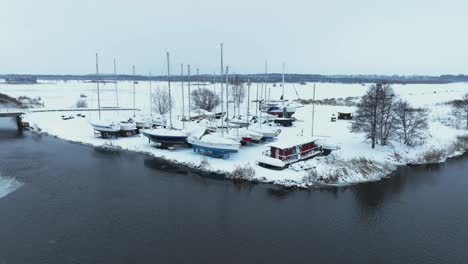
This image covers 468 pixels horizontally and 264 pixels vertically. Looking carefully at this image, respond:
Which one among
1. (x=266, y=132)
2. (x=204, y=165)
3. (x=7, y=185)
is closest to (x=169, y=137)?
(x=204, y=165)

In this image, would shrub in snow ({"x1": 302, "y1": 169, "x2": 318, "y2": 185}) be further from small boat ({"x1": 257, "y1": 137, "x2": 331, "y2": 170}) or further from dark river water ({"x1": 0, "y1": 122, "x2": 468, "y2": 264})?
small boat ({"x1": 257, "y1": 137, "x2": 331, "y2": 170})

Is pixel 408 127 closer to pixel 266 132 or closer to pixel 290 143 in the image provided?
pixel 290 143

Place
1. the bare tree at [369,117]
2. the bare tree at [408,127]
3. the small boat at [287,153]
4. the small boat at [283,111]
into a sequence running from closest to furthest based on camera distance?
1. the small boat at [287,153]
2. the bare tree at [369,117]
3. the bare tree at [408,127]
4. the small boat at [283,111]

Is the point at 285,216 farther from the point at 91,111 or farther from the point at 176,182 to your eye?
the point at 91,111

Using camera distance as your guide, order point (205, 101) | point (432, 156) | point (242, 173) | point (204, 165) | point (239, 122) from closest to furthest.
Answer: point (242, 173) → point (204, 165) → point (432, 156) → point (239, 122) → point (205, 101)

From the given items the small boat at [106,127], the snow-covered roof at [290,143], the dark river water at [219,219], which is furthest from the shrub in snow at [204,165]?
the small boat at [106,127]

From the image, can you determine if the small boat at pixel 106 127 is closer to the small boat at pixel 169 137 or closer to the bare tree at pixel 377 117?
the small boat at pixel 169 137

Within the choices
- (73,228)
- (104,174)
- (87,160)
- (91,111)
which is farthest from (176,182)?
(91,111)
